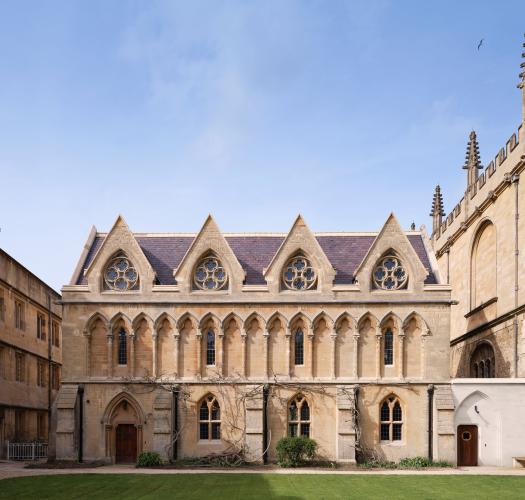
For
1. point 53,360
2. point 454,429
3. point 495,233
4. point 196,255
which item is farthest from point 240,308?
point 53,360

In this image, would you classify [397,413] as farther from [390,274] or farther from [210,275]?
[210,275]

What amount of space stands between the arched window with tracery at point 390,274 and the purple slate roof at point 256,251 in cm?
165

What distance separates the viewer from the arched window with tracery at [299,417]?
38281 mm

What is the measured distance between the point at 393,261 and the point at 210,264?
10.6 metres

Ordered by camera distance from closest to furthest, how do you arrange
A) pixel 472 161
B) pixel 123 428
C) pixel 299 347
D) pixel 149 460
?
1. pixel 149 460
2. pixel 123 428
3. pixel 299 347
4. pixel 472 161

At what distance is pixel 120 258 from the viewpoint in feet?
131

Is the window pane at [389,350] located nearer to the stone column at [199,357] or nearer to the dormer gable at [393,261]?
the dormer gable at [393,261]

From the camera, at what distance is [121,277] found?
39594 mm

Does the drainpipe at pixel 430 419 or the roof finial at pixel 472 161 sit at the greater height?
the roof finial at pixel 472 161

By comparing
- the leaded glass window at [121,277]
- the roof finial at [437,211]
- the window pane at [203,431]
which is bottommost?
the window pane at [203,431]

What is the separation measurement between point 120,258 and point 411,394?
60.1 ft

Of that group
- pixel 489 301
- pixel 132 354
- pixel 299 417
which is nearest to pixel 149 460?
pixel 132 354

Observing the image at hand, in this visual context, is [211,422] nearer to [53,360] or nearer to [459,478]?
[459,478]

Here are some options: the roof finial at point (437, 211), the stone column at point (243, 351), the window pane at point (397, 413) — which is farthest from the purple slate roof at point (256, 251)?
the roof finial at point (437, 211)
